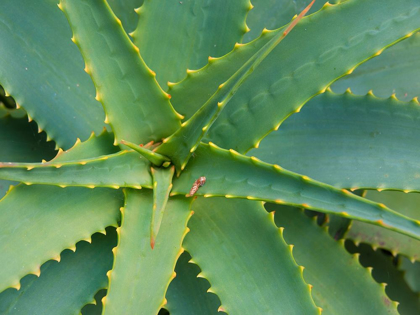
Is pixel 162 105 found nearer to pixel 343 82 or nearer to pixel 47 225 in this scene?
pixel 47 225

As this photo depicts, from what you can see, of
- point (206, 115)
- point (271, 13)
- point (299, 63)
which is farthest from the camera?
point (271, 13)

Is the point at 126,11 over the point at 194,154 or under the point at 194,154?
over

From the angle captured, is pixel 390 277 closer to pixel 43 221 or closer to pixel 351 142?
pixel 351 142

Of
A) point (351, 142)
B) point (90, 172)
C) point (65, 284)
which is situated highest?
point (351, 142)

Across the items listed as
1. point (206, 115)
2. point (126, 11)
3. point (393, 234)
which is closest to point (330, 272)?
point (393, 234)

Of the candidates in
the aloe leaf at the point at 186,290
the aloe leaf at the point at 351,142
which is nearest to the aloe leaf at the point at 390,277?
the aloe leaf at the point at 351,142

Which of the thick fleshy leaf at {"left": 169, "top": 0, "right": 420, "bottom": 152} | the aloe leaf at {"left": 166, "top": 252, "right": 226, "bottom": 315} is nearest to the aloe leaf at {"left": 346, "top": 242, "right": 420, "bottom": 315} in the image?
the aloe leaf at {"left": 166, "top": 252, "right": 226, "bottom": 315}
